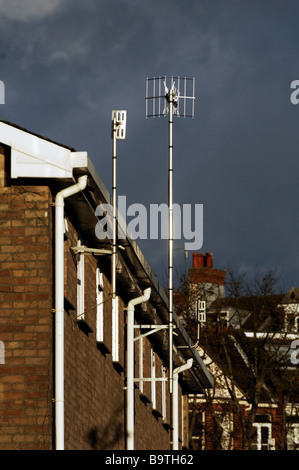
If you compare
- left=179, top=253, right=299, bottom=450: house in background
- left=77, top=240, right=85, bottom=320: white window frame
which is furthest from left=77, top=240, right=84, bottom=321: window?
left=179, top=253, right=299, bottom=450: house in background

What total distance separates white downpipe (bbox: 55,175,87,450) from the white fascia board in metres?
0.35

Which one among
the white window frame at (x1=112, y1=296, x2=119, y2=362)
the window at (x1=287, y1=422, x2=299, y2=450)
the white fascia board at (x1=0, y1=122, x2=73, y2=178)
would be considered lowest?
the window at (x1=287, y1=422, x2=299, y2=450)

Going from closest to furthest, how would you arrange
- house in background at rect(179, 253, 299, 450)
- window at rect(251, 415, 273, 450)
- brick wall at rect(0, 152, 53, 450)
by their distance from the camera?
brick wall at rect(0, 152, 53, 450), house in background at rect(179, 253, 299, 450), window at rect(251, 415, 273, 450)

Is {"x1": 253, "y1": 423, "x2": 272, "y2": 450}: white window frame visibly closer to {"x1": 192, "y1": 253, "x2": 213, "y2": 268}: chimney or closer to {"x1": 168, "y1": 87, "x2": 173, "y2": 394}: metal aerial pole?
{"x1": 192, "y1": 253, "x2": 213, "y2": 268}: chimney

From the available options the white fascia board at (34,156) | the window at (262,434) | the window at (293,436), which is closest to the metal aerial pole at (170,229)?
the white fascia board at (34,156)

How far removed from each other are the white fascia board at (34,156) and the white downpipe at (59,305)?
35cm

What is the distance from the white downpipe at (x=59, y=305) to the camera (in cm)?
1537

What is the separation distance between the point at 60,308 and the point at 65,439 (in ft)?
6.55

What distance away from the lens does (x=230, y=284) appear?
5672cm

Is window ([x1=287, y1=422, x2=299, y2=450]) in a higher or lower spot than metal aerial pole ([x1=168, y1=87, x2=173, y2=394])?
lower

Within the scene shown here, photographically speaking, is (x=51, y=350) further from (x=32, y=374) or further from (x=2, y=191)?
(x=2, y=191)

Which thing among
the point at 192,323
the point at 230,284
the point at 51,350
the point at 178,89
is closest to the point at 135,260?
the point at 178,89

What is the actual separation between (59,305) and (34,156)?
211 centimetres

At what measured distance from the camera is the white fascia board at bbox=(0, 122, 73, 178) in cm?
1587
